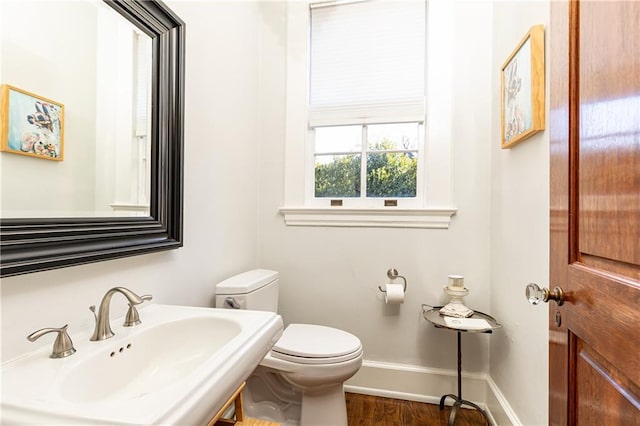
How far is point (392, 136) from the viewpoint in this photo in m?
1.92

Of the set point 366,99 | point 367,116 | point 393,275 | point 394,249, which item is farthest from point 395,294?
point 366,99

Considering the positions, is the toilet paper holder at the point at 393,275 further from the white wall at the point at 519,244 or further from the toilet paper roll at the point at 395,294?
the white wall at the point at 519,244

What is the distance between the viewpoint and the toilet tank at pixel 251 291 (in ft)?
4.64

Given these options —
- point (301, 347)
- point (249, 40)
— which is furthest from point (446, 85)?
point (301, 347)

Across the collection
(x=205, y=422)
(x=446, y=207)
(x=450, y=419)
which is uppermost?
(x=446, y=207)

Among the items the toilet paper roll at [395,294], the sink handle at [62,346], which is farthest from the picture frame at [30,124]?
the toilet paper roll at [395,294]

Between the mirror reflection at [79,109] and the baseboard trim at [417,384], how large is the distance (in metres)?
1.53

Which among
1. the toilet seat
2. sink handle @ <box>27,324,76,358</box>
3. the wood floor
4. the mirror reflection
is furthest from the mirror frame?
the wood floor

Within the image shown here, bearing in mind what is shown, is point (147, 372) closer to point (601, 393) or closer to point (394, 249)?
point (601, 393)

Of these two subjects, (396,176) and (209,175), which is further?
(396,176)

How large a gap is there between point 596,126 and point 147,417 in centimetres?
95

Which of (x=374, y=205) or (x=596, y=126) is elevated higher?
(x=596, y=126)

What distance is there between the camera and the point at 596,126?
59cm

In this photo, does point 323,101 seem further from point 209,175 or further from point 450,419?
point 450,419
